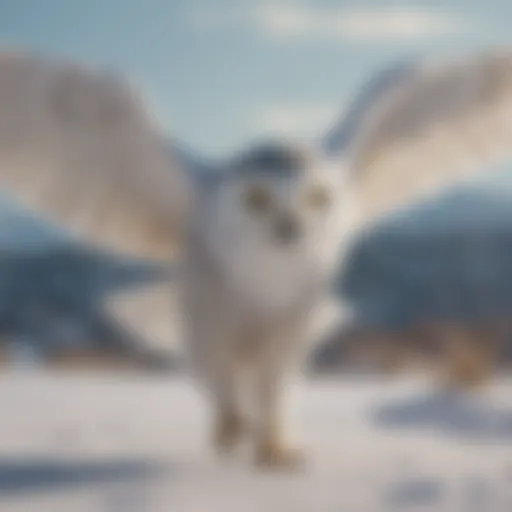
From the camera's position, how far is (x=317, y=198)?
659 mm

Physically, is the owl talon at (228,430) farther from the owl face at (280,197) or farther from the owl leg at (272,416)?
the owl face at (280,197)

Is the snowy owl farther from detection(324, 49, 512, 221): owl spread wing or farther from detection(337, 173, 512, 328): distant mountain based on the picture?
detection(337, 173, 512, 328): distant mountain

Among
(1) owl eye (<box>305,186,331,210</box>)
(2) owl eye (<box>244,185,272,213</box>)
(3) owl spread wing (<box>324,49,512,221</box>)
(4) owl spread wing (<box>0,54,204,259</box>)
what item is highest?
(3) owl spread wing (<box>324,49,512,221</box>)

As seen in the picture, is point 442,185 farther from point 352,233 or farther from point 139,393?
point 139,393

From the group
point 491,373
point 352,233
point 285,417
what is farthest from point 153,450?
point 491,373

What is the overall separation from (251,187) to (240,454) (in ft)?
0.71

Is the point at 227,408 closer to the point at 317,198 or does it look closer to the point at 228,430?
the point at 228,430

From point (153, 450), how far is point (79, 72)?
0.28 meters

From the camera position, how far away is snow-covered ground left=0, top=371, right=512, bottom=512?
64 cm

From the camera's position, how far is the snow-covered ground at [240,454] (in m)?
0.64

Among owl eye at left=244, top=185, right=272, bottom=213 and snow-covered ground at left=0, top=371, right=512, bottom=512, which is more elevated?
owl eye at left=244, top=185, right=272, bottom=213

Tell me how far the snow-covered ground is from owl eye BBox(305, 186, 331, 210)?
180 millimetres

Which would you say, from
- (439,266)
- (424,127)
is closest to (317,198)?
(424,127)

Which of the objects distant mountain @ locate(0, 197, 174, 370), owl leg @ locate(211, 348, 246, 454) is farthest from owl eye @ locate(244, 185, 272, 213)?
distant mountain @ locate(0, 197, 174, 370)
